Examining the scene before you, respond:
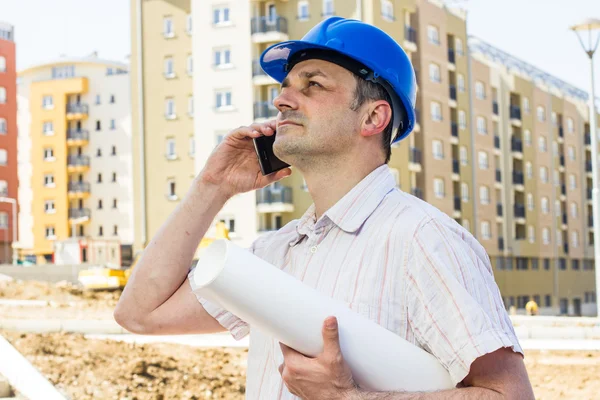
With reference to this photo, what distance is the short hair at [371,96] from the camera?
8.10 feet

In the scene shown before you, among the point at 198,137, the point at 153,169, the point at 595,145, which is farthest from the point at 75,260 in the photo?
the point at 595,145

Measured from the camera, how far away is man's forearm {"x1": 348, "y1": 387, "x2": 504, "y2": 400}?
194 cm

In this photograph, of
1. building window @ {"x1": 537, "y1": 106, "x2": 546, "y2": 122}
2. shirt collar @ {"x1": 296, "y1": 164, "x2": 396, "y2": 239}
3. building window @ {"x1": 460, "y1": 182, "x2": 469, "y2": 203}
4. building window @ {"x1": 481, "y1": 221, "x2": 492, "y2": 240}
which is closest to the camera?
shirt collar @ {"x1": 296, "y1": 164, "x2": 396, "y2": 239}

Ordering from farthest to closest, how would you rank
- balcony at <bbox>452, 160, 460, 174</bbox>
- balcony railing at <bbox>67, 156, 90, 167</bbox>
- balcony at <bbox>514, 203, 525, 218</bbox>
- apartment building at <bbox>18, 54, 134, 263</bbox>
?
balcony railing at <bbox>67, 156, 90, 167</bbox> → apartment building at <bbox>18, 54, 134, 263</bbox> → balcony at <bbox>514, 203, 525, 218</bbox> → balcony at <bbox>452, 160, 460, 174</bbox>

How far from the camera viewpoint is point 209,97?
1784 inches

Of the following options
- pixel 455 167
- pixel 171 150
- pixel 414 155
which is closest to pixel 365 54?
pixel 414 155

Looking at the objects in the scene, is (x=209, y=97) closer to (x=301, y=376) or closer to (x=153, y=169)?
(x=153, y=169)

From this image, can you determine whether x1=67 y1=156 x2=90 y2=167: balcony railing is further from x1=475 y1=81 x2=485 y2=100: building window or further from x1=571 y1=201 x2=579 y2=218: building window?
x1=571 y1=201 x2=579 y2=218: building window

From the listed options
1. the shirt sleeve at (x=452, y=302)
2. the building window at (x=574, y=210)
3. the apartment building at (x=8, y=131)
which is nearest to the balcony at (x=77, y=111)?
the apartment building at (x=8, y=131)

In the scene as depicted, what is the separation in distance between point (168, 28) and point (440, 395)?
155ft

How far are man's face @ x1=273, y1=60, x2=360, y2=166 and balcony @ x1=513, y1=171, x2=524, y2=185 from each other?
5881 centimetres

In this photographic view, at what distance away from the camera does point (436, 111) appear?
162 ft

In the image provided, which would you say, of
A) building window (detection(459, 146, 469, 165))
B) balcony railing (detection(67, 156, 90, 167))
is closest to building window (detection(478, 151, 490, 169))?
building window (detection(459, 146, 469, 165))

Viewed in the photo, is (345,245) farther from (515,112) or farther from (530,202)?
(530,202)
